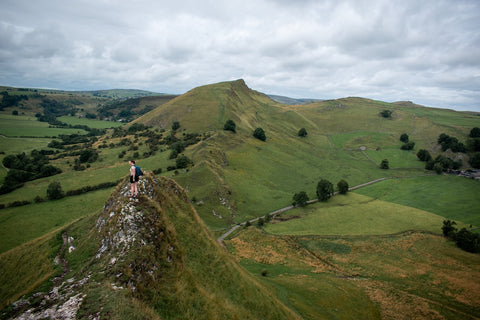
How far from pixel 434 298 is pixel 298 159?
289 feet

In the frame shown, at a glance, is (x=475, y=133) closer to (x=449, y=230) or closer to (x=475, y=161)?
(x=475, y=161)

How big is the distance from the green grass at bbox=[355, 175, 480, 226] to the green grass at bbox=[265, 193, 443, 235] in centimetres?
868

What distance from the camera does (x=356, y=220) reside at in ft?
220

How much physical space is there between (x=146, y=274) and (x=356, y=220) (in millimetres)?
68596

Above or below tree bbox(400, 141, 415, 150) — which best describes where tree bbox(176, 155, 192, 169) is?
below

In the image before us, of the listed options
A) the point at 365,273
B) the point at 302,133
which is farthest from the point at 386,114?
the point at 365,273

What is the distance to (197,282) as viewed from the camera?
18359 mm

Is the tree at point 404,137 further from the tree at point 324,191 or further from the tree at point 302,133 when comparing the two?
the tree at point 324,191

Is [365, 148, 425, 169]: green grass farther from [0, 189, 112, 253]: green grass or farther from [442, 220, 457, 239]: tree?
[0, 189, 112, 253]: green grass

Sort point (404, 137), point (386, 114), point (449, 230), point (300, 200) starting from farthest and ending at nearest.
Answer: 1. point (386, 114)
2. point (404, 137)
3. point (300, 200)
4. point (449, 230)

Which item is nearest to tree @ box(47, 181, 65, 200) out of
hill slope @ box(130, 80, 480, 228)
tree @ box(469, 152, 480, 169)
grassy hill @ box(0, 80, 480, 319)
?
grassy hill @ box(0, 80, 480, 319)

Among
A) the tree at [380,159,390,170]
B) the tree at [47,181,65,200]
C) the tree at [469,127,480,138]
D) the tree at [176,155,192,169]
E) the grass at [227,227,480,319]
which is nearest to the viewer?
the grass at [227,227,480,319]

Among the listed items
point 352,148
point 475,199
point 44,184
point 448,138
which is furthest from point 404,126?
point 44,184

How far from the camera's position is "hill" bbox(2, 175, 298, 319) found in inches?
486
